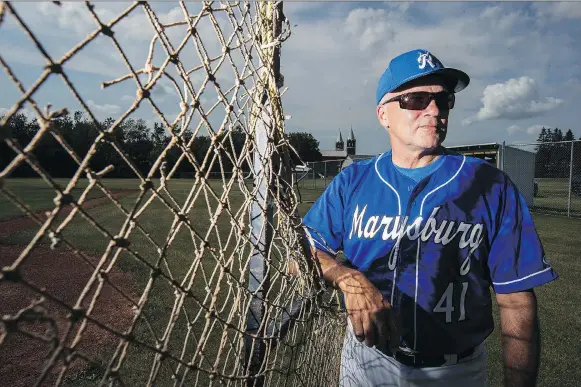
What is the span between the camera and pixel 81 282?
20.4ft

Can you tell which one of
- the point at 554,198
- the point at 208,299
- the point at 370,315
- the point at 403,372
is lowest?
the point at 554,198

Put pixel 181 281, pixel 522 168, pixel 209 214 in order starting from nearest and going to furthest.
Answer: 1. pixel 209 214
2. pixel 181 281
3. pixel 522 168

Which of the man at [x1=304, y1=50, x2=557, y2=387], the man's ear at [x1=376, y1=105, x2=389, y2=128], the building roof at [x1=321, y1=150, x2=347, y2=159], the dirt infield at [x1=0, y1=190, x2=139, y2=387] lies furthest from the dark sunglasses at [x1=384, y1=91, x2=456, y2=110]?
the building roof at [x1=321, y1=150, x2=347, y2=159]

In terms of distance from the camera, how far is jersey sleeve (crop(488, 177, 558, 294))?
1724 millimetres

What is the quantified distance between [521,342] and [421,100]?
42.6 inches

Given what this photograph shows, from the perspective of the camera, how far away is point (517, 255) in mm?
1739

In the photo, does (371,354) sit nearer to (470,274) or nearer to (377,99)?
(470,274)

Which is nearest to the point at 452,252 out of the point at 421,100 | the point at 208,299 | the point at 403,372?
the point at 403,372

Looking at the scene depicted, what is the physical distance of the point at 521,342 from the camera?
68.7 inches

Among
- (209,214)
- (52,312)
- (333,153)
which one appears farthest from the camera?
(333,153)

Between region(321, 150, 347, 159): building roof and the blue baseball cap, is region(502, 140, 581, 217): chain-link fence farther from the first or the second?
region(321, 150, 347, 159): building roof

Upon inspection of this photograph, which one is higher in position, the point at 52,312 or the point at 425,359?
the point at 425,359

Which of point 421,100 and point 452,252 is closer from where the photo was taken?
point 452,252

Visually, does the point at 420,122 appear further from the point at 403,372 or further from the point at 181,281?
the point at 181,281
